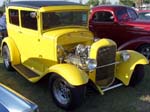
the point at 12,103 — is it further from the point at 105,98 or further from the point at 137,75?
the point at 137,75

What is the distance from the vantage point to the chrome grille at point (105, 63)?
5.48m

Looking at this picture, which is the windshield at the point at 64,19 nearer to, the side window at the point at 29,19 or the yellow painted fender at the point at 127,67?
the side window at the point at 29,19

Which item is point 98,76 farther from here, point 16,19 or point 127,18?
point 127,18

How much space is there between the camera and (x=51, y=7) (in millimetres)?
5930

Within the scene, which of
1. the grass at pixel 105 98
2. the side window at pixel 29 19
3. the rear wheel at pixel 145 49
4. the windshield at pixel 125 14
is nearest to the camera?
the grass at pixel 105 98

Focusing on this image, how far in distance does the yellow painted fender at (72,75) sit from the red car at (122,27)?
3.52 meters

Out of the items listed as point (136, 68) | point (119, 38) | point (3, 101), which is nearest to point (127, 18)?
point (119, 38)

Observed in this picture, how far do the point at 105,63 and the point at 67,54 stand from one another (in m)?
0.80

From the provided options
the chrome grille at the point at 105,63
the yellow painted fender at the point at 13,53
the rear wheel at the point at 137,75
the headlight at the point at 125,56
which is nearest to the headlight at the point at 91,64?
the chrome grille at the point at 105,63

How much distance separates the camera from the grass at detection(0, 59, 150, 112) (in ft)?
17.3

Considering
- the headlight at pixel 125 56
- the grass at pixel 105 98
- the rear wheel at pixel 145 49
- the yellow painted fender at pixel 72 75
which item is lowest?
the grass at pixel 105 98

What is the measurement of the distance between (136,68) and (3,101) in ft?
12.1

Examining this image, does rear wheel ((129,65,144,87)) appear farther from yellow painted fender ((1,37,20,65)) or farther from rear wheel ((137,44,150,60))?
yellow painted fender ((1,37,20,65))

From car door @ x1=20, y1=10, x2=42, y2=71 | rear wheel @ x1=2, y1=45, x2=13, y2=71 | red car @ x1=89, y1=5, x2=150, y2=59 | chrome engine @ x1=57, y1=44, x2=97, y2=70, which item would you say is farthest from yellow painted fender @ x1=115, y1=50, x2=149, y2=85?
rear wheel @ x1=2, y1=45, x2=13, y2=71
